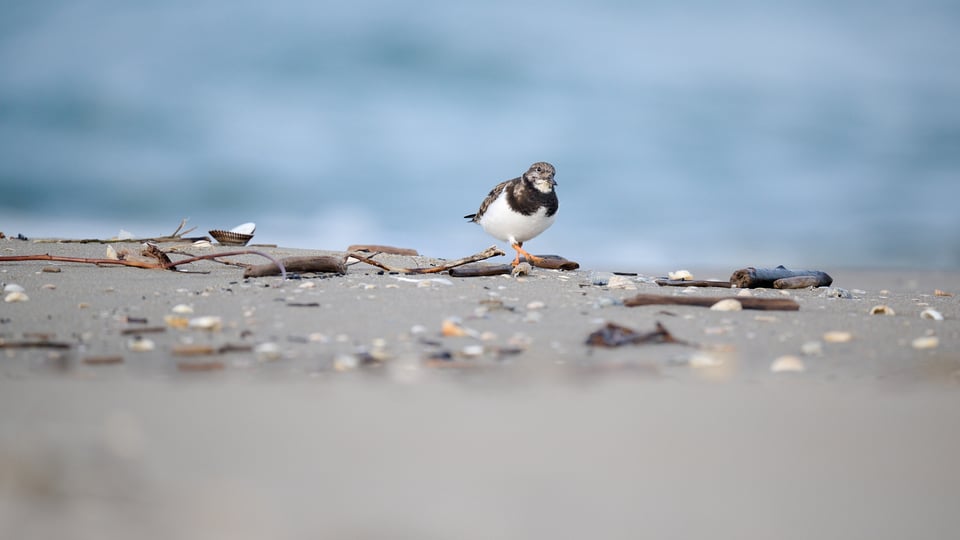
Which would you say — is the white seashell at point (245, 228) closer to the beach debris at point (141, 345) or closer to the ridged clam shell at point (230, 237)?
the ridged clam shell at point (230, 237)

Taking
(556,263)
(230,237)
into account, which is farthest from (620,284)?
(230,237)

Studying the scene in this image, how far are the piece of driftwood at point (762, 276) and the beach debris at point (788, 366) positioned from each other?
298cm

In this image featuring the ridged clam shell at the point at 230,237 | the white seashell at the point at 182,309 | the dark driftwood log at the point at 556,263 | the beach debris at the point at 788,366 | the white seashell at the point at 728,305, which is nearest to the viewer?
the beach debris at the point at 788,366

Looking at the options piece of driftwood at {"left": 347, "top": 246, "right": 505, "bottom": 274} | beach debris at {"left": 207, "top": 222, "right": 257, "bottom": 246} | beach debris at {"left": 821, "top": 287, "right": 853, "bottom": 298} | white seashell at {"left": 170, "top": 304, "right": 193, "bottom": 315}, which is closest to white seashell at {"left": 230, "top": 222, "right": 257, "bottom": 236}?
beach debris at {"left": 207, "top": 222, "right": 257, "bottom": 246}

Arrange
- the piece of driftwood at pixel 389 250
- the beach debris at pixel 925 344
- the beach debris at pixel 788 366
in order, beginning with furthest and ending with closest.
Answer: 1. the piece of driftwood at pixel 389 250
2. the beach debris at pixel 925 344
3. the beach debris at pixel 788 366

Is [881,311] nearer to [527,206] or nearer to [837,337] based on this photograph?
[837,337]

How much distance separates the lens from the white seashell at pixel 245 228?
759 centimetres

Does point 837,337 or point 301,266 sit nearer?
point 837,337

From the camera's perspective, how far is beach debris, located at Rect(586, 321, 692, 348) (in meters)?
3.47

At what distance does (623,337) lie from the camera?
3510 millimetres

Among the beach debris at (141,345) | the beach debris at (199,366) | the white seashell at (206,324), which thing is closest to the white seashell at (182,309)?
the white seashell at (206,324)

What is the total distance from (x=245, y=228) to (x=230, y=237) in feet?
0.55

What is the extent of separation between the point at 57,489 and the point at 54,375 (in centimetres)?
102

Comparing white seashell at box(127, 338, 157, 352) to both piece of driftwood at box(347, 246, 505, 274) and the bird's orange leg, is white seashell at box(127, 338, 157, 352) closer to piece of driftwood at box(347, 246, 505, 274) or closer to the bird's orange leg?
piece of driftwood at box(347, 246, 505, 274)
